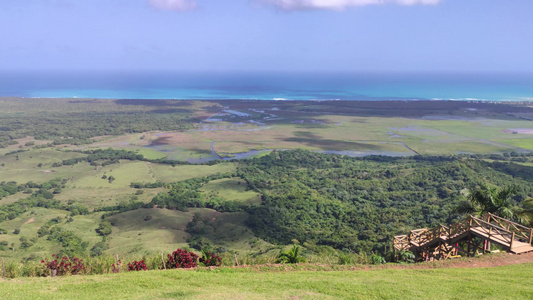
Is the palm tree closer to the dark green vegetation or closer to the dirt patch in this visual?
the dark green vegetation

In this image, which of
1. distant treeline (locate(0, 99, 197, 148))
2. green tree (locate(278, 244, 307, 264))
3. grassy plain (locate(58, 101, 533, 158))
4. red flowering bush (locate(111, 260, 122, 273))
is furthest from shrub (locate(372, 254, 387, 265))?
distant treeline (locate(0, 99, 197, 148))

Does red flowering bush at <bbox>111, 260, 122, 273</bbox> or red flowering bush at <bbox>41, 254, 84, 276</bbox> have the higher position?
red flowering bush at <bbox>41, 254, 84, 276</bbox>

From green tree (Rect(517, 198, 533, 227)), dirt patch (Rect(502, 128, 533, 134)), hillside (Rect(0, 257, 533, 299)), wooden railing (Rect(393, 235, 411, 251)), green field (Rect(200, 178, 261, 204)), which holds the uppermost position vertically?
dirt patch (Rect(502, 128, 533, 134))

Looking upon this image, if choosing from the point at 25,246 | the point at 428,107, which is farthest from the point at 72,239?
the point at 428,107

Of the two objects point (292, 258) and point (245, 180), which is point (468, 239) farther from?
point (245, 180)

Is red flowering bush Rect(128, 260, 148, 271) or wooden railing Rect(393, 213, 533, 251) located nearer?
red flowering bush Rect(128, 260, 148, 271)

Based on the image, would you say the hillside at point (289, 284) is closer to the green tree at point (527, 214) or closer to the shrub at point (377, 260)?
the shrub at point (377, 260)

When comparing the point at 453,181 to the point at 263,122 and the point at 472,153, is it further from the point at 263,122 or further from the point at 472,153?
the point at 263,122
